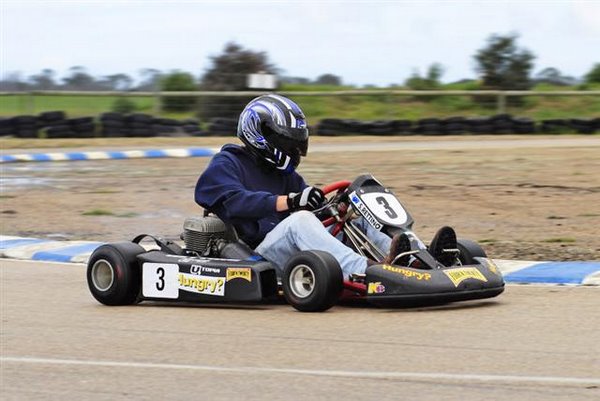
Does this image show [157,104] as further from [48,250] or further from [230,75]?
[48,250]

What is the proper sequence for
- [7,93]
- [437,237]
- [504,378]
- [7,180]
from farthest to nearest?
[7,93] → [7,180] → [437,237] → [504,378]

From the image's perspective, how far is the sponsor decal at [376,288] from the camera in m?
6.50

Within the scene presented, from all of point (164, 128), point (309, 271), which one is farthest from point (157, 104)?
point (309, 271)

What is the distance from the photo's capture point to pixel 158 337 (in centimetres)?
627

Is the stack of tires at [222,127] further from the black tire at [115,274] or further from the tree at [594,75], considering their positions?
the black tire at [115,274]

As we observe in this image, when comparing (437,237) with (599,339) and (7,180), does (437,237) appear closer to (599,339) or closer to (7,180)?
(599,339)

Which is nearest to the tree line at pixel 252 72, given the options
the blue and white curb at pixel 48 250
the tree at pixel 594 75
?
the tree at pixel 594 75

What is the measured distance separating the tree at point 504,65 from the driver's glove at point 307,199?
2318cm

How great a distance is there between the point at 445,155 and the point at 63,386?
13790mm

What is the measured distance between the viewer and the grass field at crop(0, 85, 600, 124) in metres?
26.9

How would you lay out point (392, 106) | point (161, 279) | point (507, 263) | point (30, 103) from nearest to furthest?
point (161, 279), point (507, 263), point (30, 103), point (392, 106)

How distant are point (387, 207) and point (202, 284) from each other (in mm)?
1190

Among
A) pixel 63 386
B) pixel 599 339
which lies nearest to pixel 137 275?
pixel 63 386

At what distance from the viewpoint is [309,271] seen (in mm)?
6613
